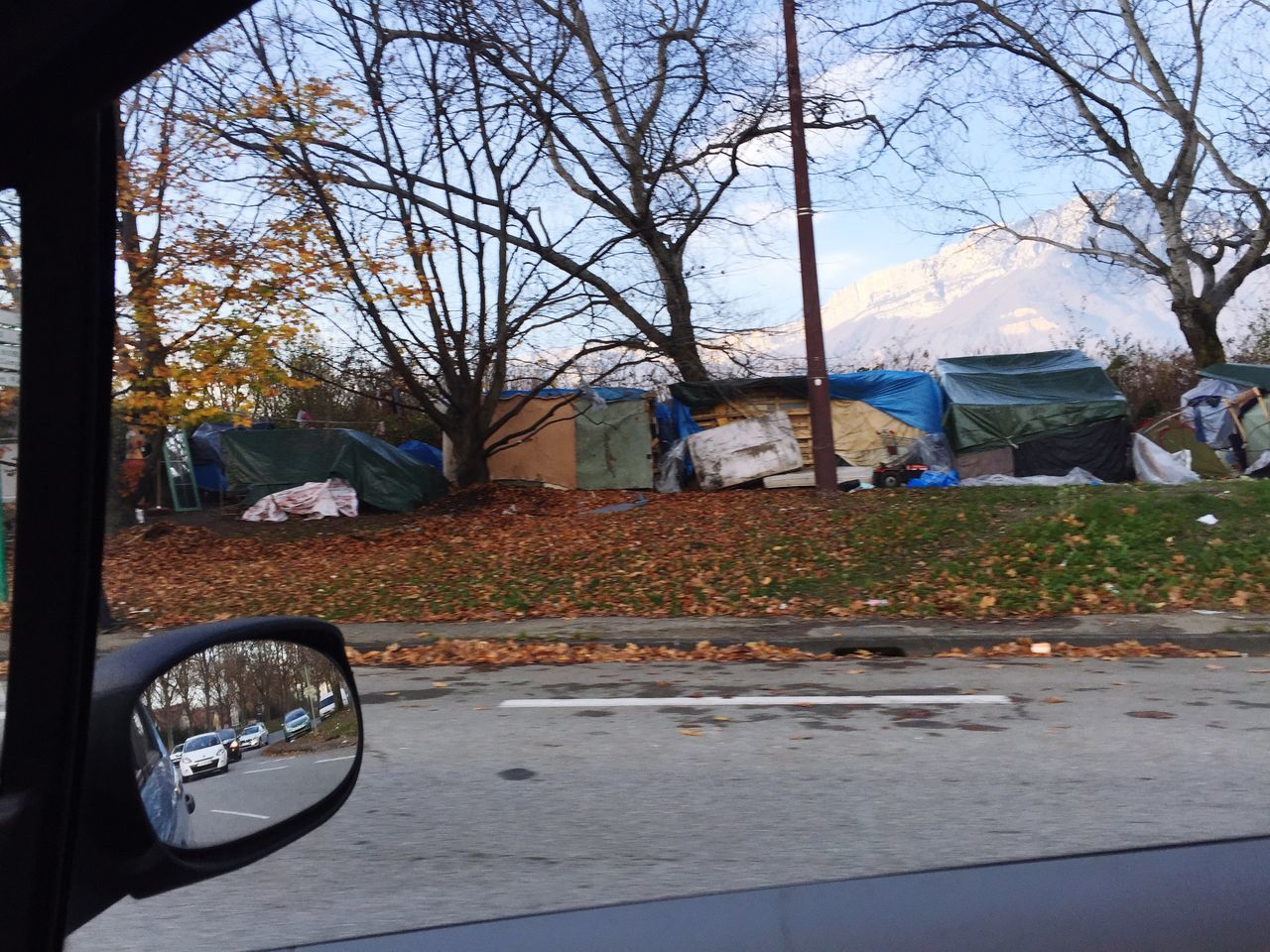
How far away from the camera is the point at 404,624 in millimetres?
10992

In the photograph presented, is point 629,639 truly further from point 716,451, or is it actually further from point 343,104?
point 716,451

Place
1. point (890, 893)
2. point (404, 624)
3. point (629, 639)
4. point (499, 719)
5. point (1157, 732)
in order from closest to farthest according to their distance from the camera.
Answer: point (890, 893), point (1157, 732), point (499, 719), point (629, 639), point (404, 624)

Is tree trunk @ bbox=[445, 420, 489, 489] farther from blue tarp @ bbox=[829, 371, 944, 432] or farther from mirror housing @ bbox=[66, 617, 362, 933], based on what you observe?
mirror housing @ bbox=[66, 617, 362, 933]

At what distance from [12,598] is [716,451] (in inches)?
743

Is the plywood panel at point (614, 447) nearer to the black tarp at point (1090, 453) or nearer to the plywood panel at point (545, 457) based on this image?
the plywood panel at point (545, 457)

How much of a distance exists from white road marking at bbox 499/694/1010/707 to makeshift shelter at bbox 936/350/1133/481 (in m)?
14.4

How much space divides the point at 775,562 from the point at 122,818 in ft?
36.6

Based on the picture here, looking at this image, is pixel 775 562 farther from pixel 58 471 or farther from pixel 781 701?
pixel 58 471

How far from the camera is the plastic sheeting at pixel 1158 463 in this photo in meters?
19.2

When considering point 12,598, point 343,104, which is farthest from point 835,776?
point 343,104

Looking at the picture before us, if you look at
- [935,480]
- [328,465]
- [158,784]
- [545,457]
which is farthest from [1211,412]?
[158,784]

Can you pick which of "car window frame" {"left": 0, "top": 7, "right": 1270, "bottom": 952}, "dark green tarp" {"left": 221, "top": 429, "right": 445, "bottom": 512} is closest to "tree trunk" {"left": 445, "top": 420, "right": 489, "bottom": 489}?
"dark green tarp" {"left": 221, "top": 429, "right": 445, "bottom": 512}

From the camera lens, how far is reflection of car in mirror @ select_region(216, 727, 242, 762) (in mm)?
1613

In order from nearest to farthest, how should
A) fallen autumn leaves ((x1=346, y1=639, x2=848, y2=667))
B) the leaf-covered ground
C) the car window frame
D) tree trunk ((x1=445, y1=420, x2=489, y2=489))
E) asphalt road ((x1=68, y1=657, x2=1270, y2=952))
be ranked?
the car window frame, asphalt road ((x1=68, y1=657, x2=1270, y2=952)), fallen autumn leaves ((x1=346, y1=639, x2=848, y2=667)), the leaf-covered ground, tree trunk ((x1=445, y1=420, x2=489, y2=489))
